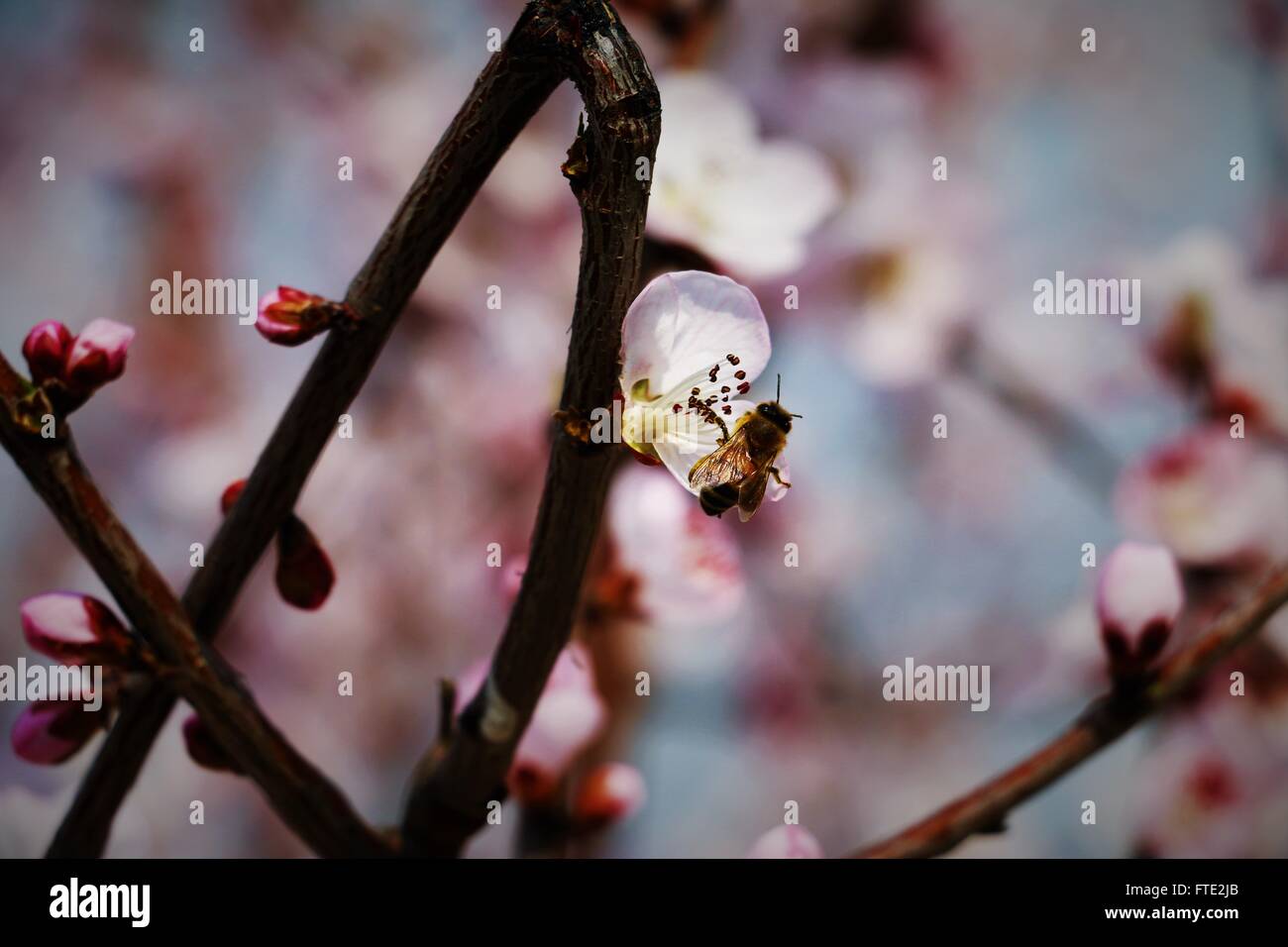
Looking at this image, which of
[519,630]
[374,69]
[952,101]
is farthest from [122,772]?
[952,101]

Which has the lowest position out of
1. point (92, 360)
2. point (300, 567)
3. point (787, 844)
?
point (787, 844)

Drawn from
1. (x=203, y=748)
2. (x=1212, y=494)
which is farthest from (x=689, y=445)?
(x=1212, y=494)

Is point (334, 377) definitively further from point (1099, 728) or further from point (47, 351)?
point (1099, 728)

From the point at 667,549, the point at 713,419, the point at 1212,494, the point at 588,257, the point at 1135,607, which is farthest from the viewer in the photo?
the point at 1212,494

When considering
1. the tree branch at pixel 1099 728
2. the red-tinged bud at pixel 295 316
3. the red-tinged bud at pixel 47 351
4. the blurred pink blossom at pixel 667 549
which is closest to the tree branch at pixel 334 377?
the red-tinged bud at pixel 295 316

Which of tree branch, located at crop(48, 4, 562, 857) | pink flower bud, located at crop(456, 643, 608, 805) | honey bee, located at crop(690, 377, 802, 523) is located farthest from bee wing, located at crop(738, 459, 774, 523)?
pink flower bud, located at crop(456, 643, 608, 805)

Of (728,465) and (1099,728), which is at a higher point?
(728,465)

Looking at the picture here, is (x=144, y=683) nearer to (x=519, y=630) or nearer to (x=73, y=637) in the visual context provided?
(x=73, y=637)
